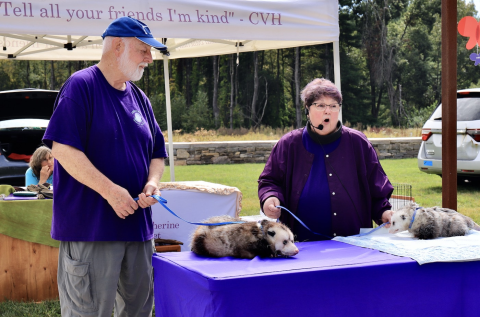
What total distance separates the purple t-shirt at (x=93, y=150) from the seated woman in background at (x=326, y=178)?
77 centimetres

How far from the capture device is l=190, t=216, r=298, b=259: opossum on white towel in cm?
192

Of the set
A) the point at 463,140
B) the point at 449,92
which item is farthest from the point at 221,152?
the point at 449,92

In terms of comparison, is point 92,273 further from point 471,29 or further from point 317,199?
point 471,29

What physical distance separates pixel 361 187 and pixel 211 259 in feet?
3.60

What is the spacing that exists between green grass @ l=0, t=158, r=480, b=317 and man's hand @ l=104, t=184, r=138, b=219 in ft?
6.54

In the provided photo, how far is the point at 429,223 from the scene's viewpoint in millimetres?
2254

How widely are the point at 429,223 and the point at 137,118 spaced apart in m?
1.41

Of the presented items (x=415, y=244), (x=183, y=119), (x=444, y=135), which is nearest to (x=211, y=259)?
(x=415, y=244)

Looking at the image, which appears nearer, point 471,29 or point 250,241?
point 250,241

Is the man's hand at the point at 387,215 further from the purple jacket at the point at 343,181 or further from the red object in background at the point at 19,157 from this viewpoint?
the red object in background at the point at 19,157

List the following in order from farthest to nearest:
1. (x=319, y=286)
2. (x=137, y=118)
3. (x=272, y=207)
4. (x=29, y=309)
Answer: (x=29, y=309) → (x=272, y=207) → (x=137, y=118) → (x=319, y=286)

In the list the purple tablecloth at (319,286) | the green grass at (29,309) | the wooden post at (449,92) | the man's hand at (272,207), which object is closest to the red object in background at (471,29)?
the wooden post at (449,92)

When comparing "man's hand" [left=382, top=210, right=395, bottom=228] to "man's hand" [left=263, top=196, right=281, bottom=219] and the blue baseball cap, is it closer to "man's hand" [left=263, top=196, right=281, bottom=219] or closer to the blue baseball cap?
"man's hand" [left=263, top=196, right=281, bottom=219]

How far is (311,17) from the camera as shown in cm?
425
